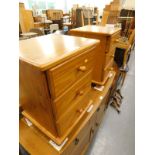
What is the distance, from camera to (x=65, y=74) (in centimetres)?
48

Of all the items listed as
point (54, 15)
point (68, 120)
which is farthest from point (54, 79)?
point (54, 15)

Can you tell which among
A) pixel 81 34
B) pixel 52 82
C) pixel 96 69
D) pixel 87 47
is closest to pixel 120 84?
pixel 96 69

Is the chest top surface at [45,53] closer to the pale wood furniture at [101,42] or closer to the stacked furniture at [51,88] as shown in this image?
the stacked furniture at [51,88]

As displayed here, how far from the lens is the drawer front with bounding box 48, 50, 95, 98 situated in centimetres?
43

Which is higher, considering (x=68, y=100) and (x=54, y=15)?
(x=54, y=15)

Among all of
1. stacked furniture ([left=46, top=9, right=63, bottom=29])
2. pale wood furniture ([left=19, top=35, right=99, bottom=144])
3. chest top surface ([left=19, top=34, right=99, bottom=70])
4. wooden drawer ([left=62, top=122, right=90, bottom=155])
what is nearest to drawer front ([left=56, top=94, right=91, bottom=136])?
pale wood furniture ([left=19, top=35, right=99, bottom=144])

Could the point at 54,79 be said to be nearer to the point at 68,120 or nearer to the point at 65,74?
the point at 65,74

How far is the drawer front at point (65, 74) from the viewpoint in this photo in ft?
1.41

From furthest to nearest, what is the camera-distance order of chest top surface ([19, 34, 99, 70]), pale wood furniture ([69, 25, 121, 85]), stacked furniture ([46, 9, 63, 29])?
stacked furniture ([46, 9, 63, 29]) → pale wood furniture ([69, 25, 121, 85]) → chest top surface ([19, 34, 99, 70])

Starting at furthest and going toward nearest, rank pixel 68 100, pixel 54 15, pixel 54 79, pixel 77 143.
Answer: pixel 54 15 < pixel 77 143 < pixel 68 100 < pixel 54 79

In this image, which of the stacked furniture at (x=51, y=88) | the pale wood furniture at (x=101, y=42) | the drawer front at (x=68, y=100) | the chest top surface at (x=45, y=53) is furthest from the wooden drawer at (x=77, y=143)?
the chest top surface at (x=45, y=53)

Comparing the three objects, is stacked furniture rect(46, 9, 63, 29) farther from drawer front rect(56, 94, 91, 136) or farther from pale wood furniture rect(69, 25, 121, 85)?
drawer front rect(56, 94, 91, 136)
